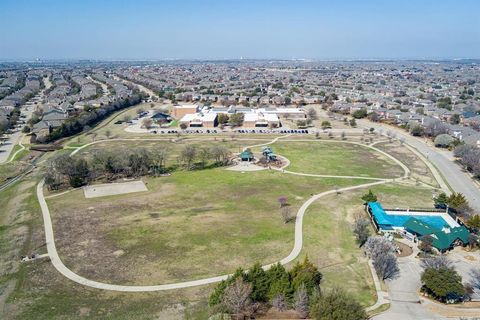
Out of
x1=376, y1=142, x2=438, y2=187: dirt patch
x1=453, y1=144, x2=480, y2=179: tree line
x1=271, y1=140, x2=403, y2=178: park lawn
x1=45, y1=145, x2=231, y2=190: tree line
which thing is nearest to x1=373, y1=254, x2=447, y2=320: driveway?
x1=376, y1=142, x2=438, y2=187: dirt patch

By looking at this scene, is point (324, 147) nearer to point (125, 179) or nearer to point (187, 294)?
point (125, 179)

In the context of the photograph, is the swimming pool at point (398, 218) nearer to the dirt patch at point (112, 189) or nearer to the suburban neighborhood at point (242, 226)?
the suburban neighborhood at point (242, 226)

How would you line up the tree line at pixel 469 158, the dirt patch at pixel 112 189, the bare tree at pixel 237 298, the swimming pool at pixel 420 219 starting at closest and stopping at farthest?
the bare tree at pixel 237 298, the swimming pool at pixel 420 219, the dirt patch at pixel 112 189, the tree line at pixel 469 158

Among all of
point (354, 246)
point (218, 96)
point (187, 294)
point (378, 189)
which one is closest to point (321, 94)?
point (218, 96)

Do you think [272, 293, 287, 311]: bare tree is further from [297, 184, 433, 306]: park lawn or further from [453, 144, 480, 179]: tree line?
[453, 144, 480, 179]: tree line

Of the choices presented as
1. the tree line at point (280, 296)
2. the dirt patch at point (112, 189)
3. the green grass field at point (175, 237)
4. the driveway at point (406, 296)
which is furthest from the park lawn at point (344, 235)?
the dirt patch at point (112, 189)

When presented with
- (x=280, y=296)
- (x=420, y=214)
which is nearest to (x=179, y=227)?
(x=280, y=296)

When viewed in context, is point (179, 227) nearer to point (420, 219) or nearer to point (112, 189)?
point (112, 189)
